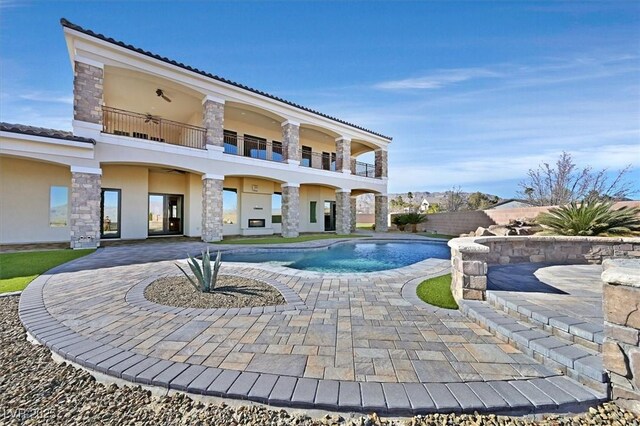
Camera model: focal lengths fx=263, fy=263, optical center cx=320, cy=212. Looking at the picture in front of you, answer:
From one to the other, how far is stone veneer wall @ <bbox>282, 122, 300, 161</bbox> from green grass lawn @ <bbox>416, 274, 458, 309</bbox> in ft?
38.0

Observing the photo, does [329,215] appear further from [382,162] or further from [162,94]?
[162,94]

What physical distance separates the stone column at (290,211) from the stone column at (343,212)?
3.89 metres

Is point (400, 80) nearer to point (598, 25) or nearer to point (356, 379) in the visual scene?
point (598, 25)

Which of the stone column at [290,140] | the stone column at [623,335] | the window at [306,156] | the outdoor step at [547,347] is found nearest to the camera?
the stone column at [623,335]

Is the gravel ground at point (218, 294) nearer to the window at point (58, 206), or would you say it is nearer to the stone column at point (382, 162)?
the window at point (58, 206)

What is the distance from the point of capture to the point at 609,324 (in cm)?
206

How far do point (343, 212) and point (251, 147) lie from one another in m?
7.36

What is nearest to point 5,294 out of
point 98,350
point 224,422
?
point 98,350

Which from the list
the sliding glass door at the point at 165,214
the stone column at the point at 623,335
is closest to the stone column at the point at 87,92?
the sliding glass door at the point at 165,214

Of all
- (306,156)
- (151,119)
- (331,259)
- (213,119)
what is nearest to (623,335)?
(331,259)

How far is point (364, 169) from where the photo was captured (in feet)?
68.2

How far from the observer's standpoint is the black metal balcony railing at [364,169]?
20312 mm

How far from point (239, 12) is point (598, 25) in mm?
10650

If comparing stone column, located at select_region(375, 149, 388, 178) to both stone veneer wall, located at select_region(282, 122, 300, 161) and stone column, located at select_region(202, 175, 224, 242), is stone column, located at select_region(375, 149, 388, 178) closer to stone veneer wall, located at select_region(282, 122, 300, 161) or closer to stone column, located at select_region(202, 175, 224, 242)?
stone veneer wall, located at select_region(282, 122, 300, 161)
